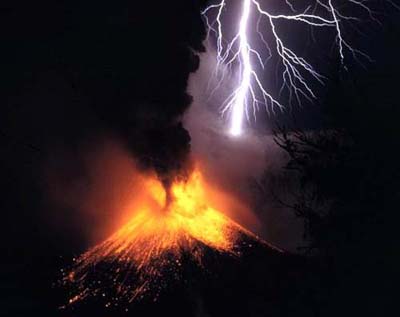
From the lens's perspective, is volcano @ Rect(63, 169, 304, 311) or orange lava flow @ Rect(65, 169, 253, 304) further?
orange lava flow @ Rect(65, 169, 253, 304)

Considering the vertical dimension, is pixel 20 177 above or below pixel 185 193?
below

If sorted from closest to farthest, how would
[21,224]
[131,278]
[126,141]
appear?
[131,278]
[21,224]
[126,141]

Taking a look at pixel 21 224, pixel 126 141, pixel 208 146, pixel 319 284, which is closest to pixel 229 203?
pixel 208 146

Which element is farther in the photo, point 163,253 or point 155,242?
point 155,242

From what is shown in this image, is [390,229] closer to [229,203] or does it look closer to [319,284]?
[319,284]

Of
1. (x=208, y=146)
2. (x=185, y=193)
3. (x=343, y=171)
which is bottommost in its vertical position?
(x=343, y=171)

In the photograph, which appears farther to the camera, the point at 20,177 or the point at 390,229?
the point at 20,177

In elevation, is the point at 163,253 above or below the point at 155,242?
below
